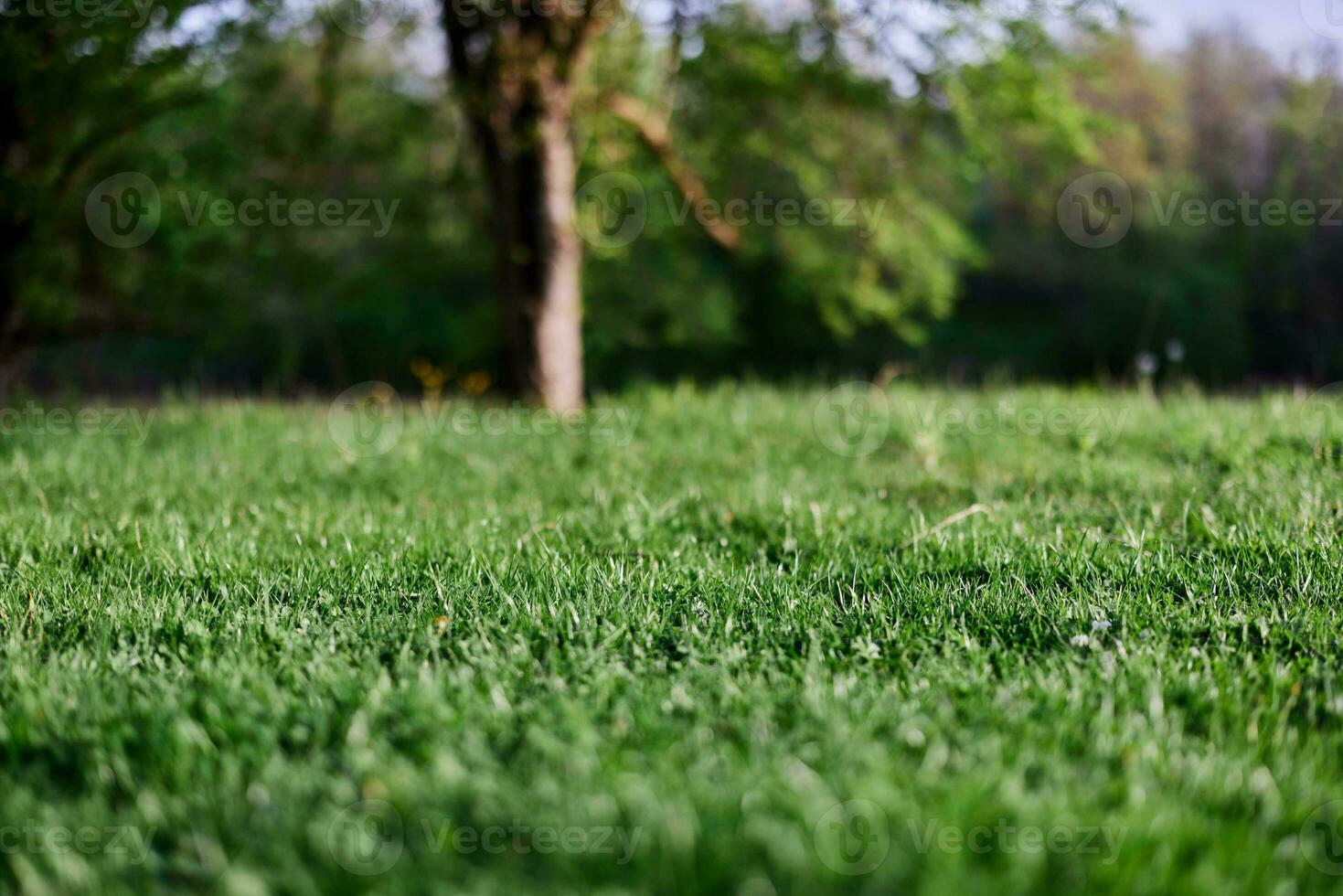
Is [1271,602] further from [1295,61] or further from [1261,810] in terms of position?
[1295,61]

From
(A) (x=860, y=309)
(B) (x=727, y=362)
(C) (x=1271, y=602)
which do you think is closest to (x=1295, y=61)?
(A) (x=860, y=309)

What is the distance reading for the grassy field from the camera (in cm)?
177

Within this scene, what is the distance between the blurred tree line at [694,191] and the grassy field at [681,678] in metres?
4.00

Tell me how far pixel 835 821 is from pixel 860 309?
15.3 metres

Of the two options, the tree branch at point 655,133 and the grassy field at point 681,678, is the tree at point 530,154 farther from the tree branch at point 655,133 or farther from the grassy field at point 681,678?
the grassy field at point 681,678

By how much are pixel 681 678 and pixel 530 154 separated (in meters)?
7.05

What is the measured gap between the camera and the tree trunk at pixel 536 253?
28.7 feet

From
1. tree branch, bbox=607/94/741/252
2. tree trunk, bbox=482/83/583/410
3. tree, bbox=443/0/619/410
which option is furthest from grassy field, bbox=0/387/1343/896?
tree branch, bbox=607/94/741/252

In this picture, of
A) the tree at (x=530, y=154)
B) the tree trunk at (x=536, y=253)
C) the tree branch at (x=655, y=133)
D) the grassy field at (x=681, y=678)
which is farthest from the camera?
the tree branch at (x=655, y=133)

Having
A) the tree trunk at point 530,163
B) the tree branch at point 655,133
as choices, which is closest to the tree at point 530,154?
the tree trunk at point 530,163

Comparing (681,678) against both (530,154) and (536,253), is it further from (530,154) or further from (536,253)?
(530,154)

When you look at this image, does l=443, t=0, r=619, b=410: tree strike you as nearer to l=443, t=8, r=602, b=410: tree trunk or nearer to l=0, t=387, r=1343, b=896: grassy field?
l=443, t=8, r=602, b=410: tree trunk

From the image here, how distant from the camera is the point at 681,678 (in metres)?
2.57

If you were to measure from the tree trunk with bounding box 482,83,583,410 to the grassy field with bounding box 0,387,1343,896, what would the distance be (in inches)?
153
